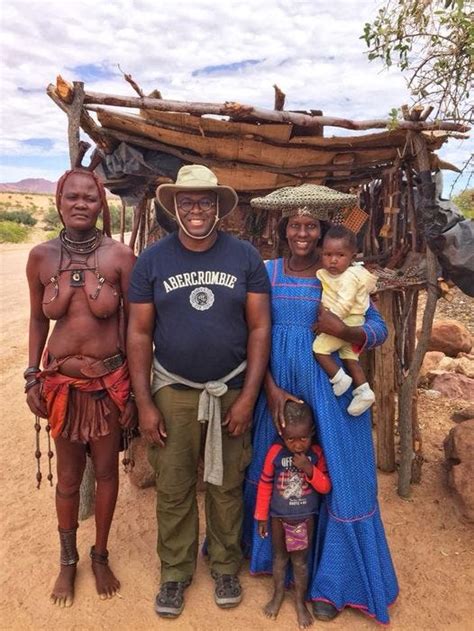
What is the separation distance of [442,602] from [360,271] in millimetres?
1953

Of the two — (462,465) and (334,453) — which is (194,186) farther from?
(462,465)

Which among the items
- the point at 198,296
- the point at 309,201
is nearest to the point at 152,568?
the point at 198,296

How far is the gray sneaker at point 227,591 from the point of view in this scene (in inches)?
106

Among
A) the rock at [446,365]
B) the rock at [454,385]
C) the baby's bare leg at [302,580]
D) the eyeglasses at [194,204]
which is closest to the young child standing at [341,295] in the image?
the eyeglasses at [194,204]

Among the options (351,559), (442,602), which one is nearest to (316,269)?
(351,559)

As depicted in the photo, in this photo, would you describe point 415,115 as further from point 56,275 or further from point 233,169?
point 56,275

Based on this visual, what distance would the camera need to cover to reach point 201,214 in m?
2.32

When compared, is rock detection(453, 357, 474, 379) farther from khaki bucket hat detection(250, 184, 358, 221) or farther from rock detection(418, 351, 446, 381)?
khaki bucket hat detection(250, 184, 358, 221)

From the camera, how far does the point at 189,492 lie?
268 cm

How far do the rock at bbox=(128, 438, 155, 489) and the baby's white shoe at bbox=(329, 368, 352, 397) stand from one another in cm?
196

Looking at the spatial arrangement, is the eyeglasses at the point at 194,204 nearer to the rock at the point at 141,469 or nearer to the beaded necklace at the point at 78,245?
the beaded necklace at the point at 78,245

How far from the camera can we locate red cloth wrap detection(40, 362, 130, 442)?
250cm

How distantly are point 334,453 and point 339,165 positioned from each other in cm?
236

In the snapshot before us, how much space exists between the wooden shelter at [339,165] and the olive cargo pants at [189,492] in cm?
174
